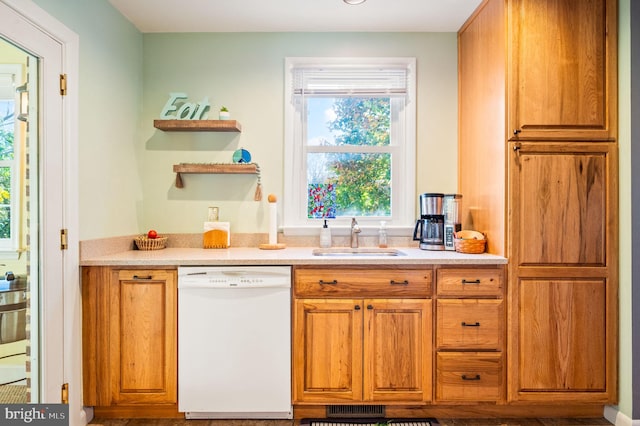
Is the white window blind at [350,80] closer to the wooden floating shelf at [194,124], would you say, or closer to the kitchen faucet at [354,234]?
the wooden floating shelf at [194,124]

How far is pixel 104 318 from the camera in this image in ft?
7.22

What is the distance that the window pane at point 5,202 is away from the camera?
5.76ft

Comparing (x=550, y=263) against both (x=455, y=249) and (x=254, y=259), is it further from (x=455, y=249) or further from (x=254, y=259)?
(x=254, y=259)

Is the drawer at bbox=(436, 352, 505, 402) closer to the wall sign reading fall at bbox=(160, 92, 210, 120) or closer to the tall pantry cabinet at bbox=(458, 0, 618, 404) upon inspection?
the tall pantry cabinet at bbox=(458, 0, 618, 404)

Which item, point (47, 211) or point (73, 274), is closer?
point (47, 211)

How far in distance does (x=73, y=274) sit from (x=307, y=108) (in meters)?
1.84

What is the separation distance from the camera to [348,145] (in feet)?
9.62

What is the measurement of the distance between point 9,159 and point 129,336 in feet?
3.53

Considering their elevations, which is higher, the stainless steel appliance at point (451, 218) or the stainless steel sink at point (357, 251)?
the stainless steel appliance at point (451, 218)

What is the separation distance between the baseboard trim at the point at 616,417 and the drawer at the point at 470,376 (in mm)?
630

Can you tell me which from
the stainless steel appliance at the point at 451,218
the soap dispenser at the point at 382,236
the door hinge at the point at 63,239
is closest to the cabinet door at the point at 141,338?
the door hinge at the point at 63,239

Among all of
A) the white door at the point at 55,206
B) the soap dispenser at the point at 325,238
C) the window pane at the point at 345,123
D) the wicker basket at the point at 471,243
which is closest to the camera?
the white door at the point at 55,206

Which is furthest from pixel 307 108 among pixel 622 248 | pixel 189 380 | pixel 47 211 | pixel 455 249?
pixel 622 248

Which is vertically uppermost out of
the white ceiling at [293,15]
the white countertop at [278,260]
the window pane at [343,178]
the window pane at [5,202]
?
the white ceiling at [293,15]
